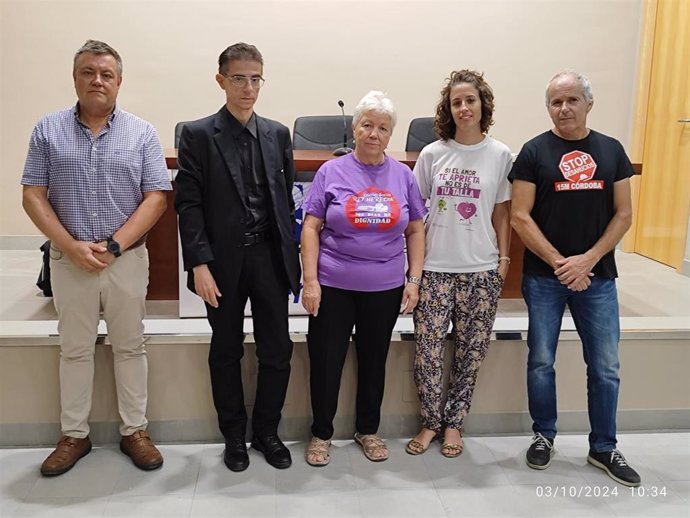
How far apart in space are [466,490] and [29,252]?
392 cm

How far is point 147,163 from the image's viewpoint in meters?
2.30

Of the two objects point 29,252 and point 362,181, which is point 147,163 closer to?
point 362,181

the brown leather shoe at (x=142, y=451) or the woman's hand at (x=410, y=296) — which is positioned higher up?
the woman's hand at (x=410, y=296)

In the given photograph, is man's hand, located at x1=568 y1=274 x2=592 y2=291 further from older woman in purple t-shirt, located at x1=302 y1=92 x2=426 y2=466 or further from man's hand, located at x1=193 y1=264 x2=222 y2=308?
man's hand, located at x1=193 y1=264 x2=222 y2=308

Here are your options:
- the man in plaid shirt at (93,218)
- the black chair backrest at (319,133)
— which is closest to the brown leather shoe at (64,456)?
the man in plaid shirt at (93,218)

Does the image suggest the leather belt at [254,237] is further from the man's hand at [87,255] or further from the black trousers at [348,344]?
the man's hand at [87,255]

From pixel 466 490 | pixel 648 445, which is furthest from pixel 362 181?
pixel 648 445

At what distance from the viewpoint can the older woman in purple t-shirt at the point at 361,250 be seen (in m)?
2.25

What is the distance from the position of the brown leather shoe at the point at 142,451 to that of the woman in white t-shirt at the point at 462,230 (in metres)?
0.99

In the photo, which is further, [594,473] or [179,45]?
[179,45]

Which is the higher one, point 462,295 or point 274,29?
point 274,29

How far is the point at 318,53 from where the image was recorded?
5133mm

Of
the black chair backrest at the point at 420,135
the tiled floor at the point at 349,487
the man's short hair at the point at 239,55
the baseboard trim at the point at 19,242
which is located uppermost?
the man's short hair at the point at 239,55

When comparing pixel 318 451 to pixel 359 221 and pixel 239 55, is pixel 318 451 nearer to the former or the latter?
pixel 359 221
